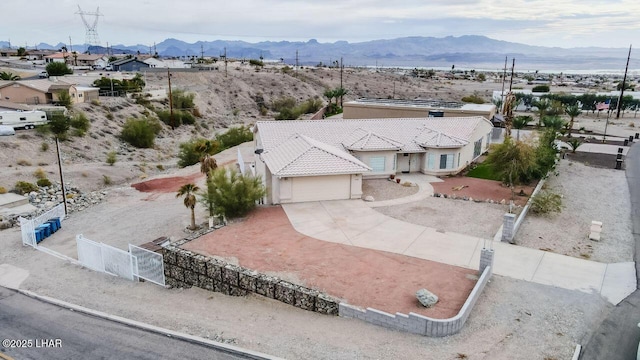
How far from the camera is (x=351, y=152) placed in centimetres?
3353

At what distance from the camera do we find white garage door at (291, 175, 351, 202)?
2712 centimetres

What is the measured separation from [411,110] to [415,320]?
36.5 metres

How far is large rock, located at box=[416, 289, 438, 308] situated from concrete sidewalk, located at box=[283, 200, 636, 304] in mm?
3647

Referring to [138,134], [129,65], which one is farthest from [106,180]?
[129,65]

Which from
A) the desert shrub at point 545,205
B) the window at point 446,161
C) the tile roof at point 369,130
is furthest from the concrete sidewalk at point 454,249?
A: the window at point 446,161

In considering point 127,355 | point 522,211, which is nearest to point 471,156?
point 522,211

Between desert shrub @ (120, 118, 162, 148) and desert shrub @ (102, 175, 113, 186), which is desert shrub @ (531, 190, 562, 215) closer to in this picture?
desert shrub @ (102, 175, 113, 186)

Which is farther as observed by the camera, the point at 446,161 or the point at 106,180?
the point at 106,180

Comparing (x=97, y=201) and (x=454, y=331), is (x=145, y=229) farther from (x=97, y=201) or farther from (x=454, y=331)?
(x=454, y=331)

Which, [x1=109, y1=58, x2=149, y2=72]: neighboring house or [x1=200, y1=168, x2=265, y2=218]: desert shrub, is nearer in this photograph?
[x1=200, y1=168, x2=265, y2=218]: desert shrub

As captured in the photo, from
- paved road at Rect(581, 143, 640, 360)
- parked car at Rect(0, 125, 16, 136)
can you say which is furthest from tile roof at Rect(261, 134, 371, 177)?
parked car at Rect(0, 125, 16, 136)

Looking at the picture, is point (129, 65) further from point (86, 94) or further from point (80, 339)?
point (80, 339)

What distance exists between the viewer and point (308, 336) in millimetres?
15109

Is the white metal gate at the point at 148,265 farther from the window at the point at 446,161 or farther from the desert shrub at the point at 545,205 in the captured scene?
the window at the point at 446,161
